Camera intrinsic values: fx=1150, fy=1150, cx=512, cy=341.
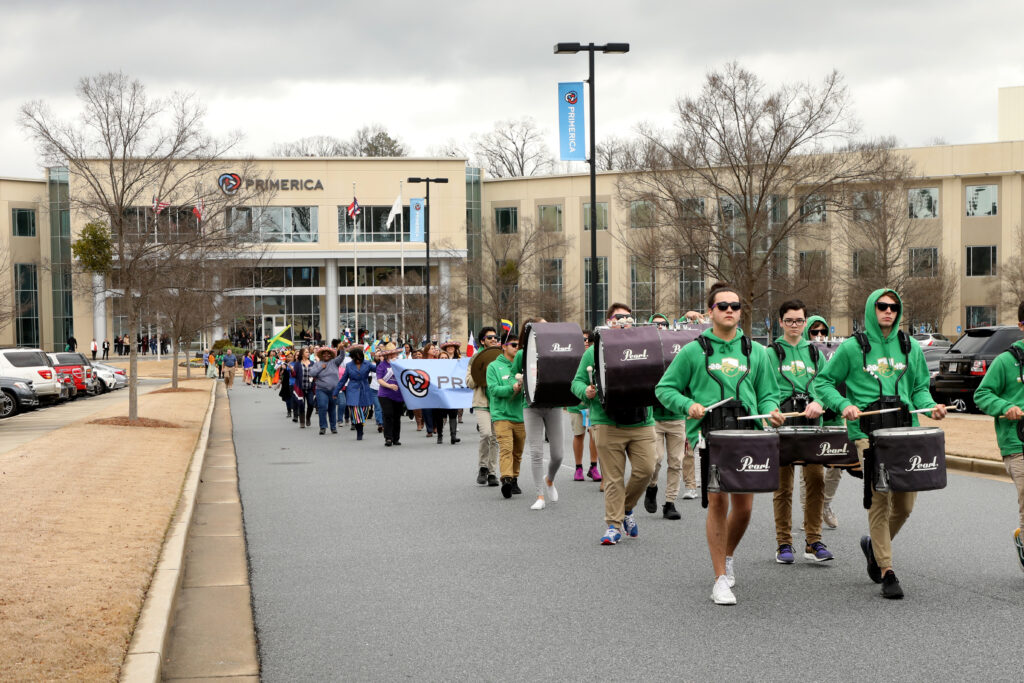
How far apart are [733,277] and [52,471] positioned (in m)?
28.6

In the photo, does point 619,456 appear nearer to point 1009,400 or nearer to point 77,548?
point 1009,400

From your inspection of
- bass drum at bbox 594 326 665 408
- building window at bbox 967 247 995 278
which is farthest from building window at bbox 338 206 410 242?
bass drum at bbox 594 326 665 408

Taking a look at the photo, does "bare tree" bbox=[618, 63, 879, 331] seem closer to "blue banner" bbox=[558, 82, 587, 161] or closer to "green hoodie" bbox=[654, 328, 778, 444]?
"blue banner" bbox=[558, 82, 587, 161]

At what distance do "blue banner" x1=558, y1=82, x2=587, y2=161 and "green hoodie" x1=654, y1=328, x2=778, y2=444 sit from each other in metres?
17.0

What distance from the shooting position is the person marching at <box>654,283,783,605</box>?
7047 mm

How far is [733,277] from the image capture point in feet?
127

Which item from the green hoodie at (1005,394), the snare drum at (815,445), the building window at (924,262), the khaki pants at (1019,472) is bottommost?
the khaki pants at (1019,472)

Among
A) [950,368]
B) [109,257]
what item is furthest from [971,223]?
[109,257]

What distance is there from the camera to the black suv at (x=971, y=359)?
22.2m

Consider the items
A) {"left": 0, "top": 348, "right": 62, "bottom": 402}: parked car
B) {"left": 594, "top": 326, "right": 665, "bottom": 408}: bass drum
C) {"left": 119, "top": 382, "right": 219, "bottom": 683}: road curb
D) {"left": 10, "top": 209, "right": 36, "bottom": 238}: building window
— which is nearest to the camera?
{"left": 119, "top": 382, "right": 219, "bottom": 683}: road curb

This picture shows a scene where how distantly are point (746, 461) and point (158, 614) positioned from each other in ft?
11.4

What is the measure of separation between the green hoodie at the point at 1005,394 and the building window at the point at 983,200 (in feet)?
235

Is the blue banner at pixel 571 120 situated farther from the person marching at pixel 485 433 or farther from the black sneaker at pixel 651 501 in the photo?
the black sneaker at pixel 651 501

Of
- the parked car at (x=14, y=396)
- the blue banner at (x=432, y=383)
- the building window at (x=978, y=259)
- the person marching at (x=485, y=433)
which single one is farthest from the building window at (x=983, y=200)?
the person marching at (x=485, y=433)
